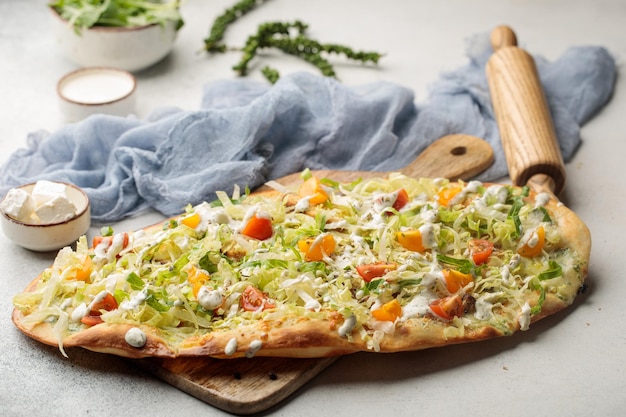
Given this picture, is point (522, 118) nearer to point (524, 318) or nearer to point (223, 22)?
point (524, 318)

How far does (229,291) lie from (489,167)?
2.27 m

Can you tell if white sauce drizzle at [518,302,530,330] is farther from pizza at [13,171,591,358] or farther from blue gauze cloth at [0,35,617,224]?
blue gauze cloth at [0,35,617,224]

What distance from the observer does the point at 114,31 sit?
6.31 metres

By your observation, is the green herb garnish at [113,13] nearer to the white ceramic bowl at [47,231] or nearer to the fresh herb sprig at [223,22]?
the fresh herb sprig at [223,22]

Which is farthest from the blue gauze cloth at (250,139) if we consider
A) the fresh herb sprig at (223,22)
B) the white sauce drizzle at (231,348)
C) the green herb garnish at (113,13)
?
the white sauce drizzle at (231,348)

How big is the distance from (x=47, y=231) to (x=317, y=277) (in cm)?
150

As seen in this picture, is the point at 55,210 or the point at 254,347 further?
the point at 55,210

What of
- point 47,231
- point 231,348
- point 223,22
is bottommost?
point 223,22

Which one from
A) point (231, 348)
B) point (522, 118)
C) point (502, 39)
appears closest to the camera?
point (231, 348)

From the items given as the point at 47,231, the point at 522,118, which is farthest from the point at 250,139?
the point at 522,118

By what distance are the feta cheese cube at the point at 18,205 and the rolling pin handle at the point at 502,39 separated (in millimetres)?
3513

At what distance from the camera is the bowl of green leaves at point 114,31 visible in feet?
20.8

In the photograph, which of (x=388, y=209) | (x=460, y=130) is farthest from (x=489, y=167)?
(x=388, y=209)

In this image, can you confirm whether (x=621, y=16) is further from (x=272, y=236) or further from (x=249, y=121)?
(x=272, y=236)
